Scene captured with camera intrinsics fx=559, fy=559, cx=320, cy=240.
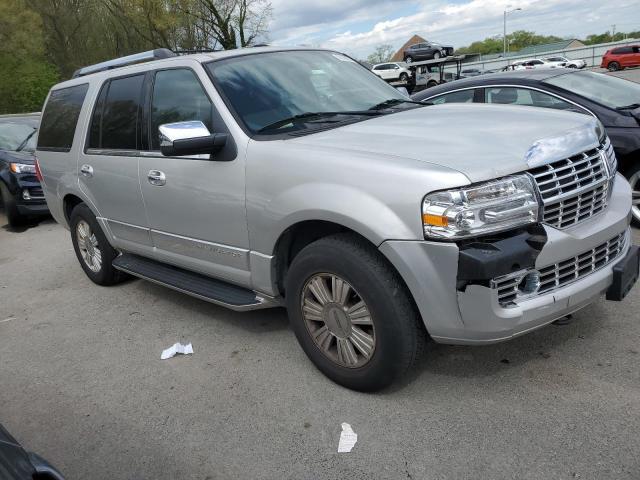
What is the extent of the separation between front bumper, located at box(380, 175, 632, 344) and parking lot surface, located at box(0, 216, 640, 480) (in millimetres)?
486

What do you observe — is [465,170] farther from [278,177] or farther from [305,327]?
[305,327]

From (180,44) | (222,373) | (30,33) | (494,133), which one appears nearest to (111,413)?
(222,373)

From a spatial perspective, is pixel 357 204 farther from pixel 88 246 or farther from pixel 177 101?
pixel 88 246

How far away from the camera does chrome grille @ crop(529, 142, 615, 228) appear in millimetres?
2637

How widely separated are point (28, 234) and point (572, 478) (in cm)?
839

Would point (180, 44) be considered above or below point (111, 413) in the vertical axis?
above

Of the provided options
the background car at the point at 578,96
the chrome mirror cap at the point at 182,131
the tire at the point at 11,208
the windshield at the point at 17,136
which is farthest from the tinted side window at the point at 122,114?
the windshield at the point at 17,136

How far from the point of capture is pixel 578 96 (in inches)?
217

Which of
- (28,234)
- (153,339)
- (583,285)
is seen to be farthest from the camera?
(28,234)

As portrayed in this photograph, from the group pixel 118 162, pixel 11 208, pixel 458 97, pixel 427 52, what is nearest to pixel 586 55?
pixel 427 52

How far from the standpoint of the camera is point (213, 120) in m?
3.52

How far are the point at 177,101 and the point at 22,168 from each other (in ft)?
21.1

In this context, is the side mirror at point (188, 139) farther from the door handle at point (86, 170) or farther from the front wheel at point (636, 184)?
the front wheel at point (636, 184)

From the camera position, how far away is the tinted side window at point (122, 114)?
4.27 metres
